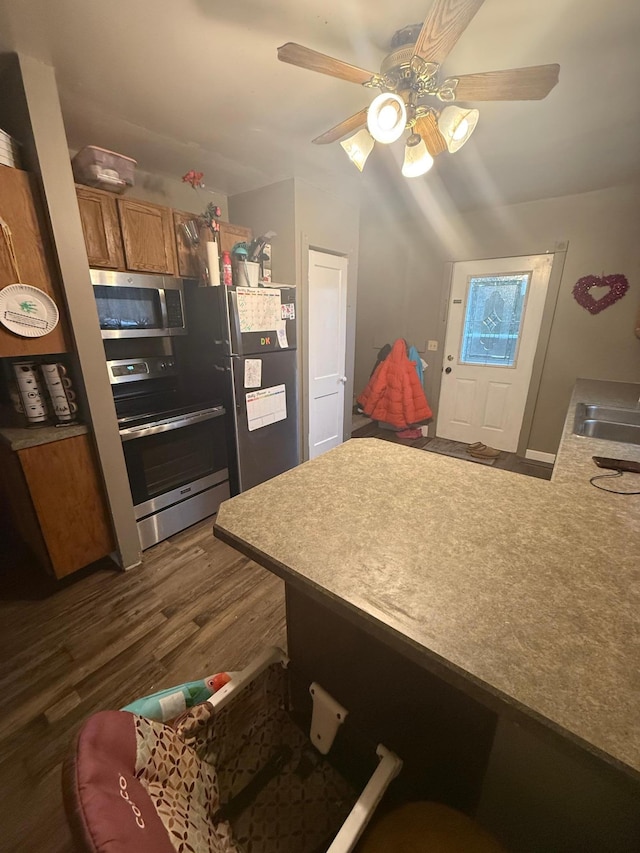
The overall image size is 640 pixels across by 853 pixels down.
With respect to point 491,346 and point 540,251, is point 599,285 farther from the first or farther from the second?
point 491,346

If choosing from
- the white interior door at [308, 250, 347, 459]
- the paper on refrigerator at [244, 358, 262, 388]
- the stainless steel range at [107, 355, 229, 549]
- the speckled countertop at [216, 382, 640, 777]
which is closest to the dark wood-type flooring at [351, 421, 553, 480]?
the white interior door at [308, 250, 347, 459]

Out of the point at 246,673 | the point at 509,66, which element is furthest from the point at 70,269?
the point at 509,66

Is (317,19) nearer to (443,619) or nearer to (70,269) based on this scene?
(70,269)

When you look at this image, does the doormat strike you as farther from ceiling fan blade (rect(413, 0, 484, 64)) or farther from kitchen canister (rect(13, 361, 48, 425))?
kitchen canister (rect(13, 361, 48, 425))

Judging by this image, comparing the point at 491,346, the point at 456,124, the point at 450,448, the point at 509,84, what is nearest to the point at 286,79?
the point at 456,124

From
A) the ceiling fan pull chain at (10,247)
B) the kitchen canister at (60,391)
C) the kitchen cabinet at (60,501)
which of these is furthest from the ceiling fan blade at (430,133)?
the kitchen cabinet at (60,501)

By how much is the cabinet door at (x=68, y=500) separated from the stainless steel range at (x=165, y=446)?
192mm

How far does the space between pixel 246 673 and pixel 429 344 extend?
3773 millimetres

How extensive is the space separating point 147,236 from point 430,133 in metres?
1.66

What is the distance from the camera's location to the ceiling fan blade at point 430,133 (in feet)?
4.48

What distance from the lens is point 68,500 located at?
1791mm

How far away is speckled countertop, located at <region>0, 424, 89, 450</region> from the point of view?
159 cm

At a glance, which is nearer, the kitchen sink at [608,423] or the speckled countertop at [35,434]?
the speckled countertop at [35,434]

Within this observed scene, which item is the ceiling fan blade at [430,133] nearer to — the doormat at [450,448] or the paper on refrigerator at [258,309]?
the paper on refrigerator at [258,309]
